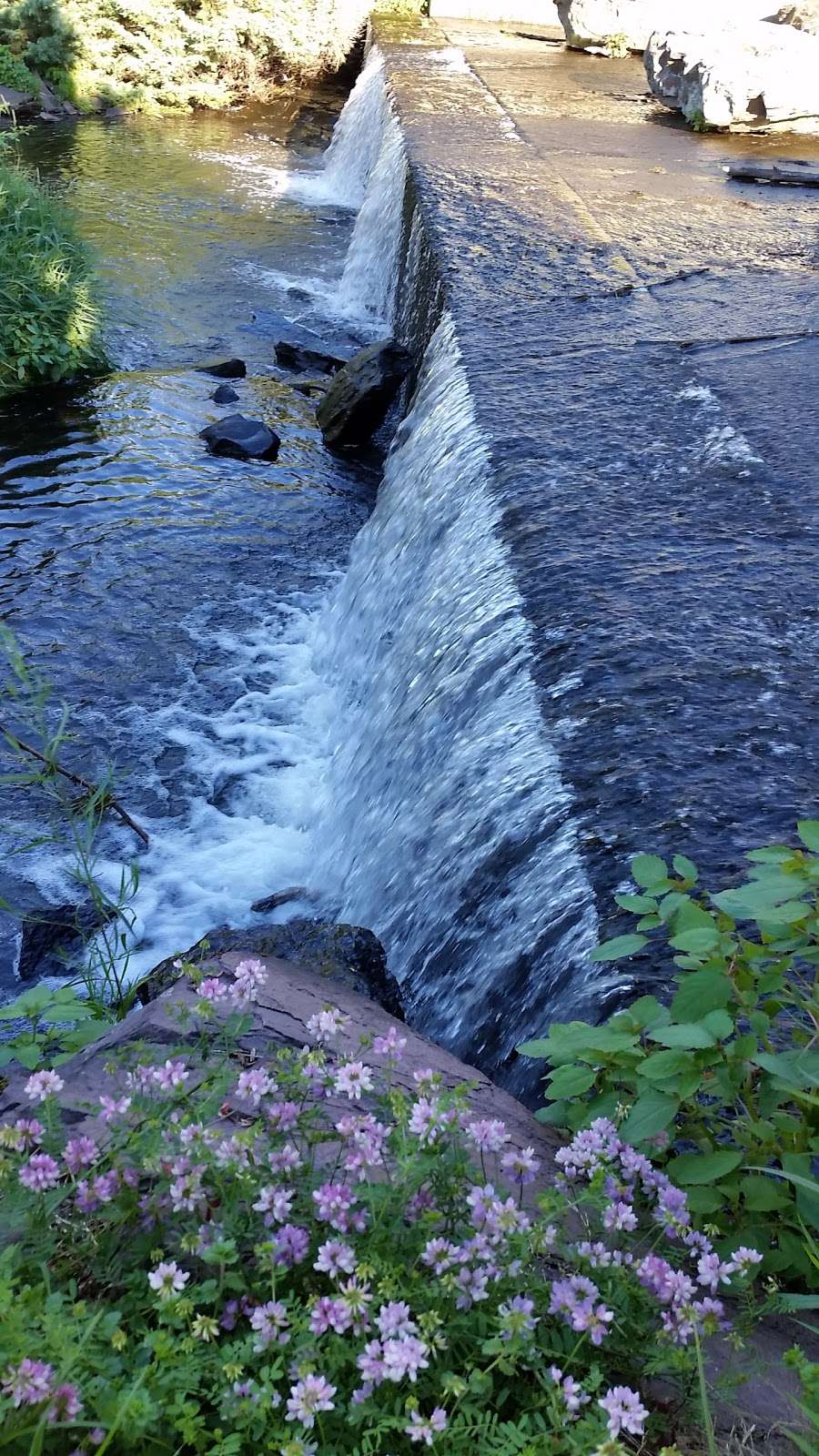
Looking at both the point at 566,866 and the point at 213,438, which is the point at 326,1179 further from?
the point at 213,438

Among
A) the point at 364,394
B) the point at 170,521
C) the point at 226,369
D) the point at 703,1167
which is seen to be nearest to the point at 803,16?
the point at 226,369

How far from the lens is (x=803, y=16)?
1288cm

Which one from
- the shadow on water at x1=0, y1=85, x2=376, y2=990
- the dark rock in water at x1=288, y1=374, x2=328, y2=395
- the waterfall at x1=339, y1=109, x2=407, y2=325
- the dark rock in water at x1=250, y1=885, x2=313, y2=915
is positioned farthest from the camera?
the waterfall at x1=339, y1=109, x2=407, y2=325

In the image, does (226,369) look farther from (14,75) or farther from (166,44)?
(166,44)

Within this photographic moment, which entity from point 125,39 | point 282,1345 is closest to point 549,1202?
point 282,1345

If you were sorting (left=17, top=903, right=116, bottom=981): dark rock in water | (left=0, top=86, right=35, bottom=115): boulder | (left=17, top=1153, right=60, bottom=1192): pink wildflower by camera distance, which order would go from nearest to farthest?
(left=17, top=1153, right=60, bottom=1192): pink wildflower
(left=17, top=903, right=116, bottom=981): dark rock in water
(left=0, top=86, right=35, bottom=115): boulder

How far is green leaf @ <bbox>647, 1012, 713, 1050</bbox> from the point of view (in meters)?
1.59

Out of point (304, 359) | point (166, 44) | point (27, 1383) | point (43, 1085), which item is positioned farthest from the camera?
point (166, 44)

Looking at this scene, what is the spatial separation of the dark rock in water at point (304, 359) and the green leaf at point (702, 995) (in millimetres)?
7886

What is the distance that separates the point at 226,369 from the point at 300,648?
3629 millimetres

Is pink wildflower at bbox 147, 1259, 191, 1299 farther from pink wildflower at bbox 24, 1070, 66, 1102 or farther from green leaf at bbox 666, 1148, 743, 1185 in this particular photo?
green leaf at bbox 666, 1148, 743, 1185

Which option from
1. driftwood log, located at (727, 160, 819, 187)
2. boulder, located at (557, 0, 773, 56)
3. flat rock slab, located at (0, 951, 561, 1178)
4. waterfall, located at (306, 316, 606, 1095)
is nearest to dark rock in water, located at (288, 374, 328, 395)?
waterfall, located at (306, 316, 606, 1095)

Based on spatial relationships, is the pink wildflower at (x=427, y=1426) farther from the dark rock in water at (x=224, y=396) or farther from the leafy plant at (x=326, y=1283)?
the dark rock in water at (x=224, y=396)

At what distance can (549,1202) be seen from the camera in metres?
1.43
